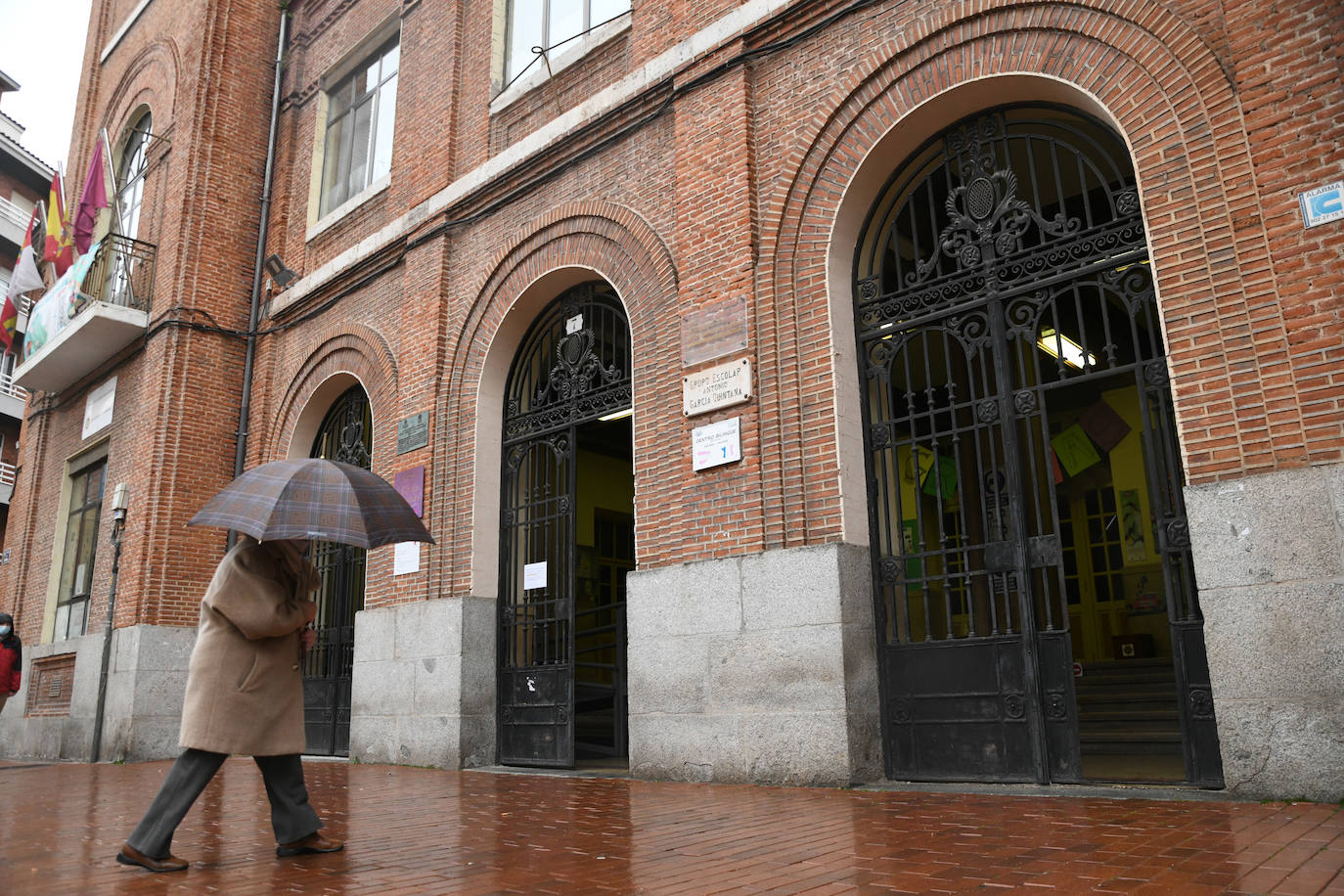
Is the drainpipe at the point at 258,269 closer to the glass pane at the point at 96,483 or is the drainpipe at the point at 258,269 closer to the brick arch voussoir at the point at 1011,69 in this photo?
the glass pane at the point at 96,483

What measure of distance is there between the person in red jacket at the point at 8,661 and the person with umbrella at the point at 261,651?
8.89m

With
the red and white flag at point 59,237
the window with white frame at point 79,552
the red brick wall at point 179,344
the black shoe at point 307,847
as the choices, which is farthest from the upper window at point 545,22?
the window with white frame at point 79,552

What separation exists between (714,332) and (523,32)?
5463 millimetres

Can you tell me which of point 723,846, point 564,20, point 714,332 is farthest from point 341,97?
point 723,846

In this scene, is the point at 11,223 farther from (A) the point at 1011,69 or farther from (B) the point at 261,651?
(A) the point at 1011,69

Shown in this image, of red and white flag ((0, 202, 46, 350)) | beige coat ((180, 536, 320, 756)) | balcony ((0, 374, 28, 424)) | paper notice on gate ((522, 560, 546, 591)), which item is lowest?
beige coat ((180, 536, 320, 756))

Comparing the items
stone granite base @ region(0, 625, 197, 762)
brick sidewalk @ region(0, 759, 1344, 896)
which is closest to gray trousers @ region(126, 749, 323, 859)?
brick sidewalk @ region(0, 759, 1344, 896)

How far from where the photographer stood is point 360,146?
1399 centimetres

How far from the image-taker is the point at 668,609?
7.83 meters

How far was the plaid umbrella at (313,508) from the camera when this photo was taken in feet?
15.0

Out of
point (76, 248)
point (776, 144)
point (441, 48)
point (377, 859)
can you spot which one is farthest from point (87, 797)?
point (76, 248)

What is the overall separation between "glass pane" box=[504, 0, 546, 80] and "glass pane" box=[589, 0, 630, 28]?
2.65ft

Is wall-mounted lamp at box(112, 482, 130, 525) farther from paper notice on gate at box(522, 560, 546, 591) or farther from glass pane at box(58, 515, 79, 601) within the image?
paper notice on gate at box(522, 560, 546, 591)

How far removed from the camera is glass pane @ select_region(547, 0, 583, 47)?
423 inches
